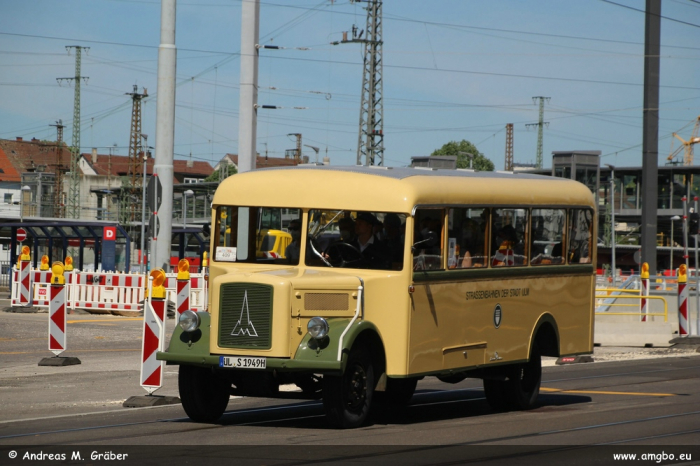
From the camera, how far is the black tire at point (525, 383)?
13289 mm

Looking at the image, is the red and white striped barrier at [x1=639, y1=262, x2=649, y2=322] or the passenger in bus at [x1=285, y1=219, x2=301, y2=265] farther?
the red and white striped barrier at [x1=639, y1=262, x2=649, y2=322]

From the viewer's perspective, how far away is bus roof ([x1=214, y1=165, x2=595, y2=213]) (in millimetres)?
11305

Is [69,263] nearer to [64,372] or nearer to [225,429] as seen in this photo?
[64,372]

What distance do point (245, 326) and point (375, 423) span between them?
6.61 ft

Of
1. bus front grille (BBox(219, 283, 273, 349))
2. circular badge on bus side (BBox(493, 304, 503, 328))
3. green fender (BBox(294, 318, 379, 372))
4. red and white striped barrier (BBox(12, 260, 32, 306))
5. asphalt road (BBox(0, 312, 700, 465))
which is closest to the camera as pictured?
asphalt road (BBox(0, 312, 700, 465))

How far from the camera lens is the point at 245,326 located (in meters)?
10.5

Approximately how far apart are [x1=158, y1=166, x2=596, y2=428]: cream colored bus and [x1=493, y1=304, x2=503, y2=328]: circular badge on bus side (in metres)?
0.03

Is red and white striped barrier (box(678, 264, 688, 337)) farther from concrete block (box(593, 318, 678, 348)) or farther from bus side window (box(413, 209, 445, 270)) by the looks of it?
bus side window (box(413, 209, 445, 270))

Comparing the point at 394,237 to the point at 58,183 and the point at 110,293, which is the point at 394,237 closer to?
the point at 110,293

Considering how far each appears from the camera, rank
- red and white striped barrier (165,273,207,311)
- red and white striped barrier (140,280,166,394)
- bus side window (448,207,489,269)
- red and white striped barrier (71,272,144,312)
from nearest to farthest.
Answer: bus side window (448,207,489,269)
red and white striped barrier (140,280,166,394)
red and white striped barrier (165,273,207,311)
red and white striped barrier (71,272,144,312)

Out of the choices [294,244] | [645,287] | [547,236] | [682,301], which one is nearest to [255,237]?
[294,244]

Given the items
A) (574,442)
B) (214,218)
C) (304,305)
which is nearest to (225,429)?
(304,305)

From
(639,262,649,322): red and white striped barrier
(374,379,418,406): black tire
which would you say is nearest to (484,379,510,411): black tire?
(374,379,418,406): black tire
